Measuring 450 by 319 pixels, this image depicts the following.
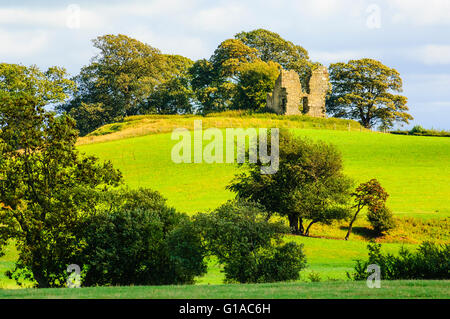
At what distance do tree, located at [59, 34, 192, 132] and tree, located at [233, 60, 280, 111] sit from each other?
15.0 m

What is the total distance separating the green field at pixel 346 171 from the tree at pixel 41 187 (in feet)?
8.04

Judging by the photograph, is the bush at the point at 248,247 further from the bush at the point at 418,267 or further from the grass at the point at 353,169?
the grass at the point at 353,169

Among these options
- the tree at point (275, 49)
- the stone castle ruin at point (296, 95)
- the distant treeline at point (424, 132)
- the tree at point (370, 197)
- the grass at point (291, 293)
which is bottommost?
the grass at point (291, 293)

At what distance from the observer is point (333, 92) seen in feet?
355

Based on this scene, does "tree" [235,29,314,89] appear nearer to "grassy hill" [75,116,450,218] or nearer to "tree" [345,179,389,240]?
"grassy hill" [75,116,450,218]

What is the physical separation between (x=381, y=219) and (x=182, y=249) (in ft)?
67.2

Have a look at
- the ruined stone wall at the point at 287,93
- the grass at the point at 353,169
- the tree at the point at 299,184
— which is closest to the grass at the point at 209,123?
the grass at the point at 353,169

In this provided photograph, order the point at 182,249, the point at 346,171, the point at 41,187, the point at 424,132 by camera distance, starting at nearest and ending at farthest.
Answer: the point at 182,249 → the point at 41,187 → the point at 346,171 → the point at 424,132

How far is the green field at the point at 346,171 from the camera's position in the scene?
16.8 metres

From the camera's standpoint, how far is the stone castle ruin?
93.1 m

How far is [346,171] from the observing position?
60875mm

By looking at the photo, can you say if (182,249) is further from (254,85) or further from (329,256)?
(254,85)

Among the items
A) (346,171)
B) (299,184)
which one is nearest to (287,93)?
(346,171)

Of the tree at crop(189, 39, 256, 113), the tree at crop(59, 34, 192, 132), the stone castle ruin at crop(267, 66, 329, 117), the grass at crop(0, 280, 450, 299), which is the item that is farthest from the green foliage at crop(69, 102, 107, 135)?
Answer: the grass at crop(0, 280, 450, 299)
